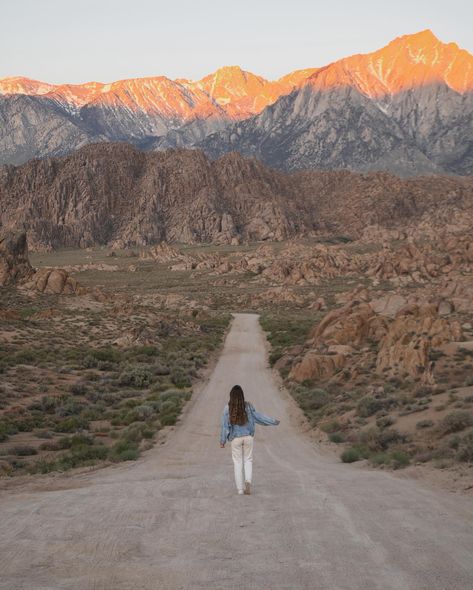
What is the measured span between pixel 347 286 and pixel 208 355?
2083 inches

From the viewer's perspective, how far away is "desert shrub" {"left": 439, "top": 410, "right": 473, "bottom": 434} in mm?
17188

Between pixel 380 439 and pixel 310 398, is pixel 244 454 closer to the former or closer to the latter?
pixel 380 439

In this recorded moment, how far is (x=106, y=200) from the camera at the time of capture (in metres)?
199

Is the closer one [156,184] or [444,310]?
[444,310]

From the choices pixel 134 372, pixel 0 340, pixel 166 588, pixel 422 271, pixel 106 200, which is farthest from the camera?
pixel 106 200

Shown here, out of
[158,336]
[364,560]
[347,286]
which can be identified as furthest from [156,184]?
[364,560]

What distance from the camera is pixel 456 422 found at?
17.3 meters

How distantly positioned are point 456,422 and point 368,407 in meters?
5.22

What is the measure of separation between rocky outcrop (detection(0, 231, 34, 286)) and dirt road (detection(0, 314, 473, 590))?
5601cm

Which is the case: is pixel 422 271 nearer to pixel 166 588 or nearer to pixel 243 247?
pixel 243 247

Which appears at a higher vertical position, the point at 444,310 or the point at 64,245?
the point at 64,245

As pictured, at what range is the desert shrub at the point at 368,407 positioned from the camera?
2200 cm

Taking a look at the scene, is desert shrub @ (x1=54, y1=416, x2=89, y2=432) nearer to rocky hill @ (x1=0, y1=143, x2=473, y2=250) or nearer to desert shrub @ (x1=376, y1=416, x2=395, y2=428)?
desert shrub @ (x1=376, y1=416, x2=395, y2=428)

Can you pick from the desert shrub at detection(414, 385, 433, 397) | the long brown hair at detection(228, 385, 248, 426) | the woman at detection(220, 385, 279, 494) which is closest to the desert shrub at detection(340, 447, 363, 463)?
the woman at detection(220, 385, 279, 494)
